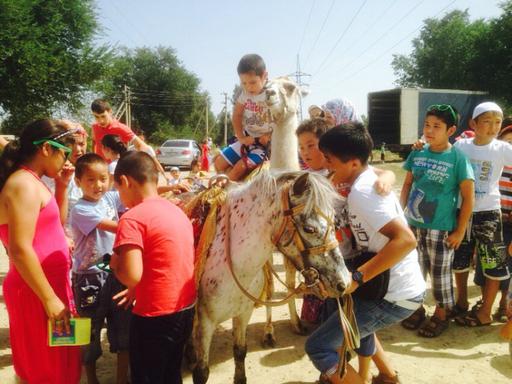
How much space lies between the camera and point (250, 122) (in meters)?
4.04

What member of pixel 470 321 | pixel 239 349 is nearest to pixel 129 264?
pixel 239 349

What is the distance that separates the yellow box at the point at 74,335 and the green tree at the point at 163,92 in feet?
151

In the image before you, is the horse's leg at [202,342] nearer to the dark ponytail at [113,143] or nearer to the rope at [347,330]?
the rope at [347,330]

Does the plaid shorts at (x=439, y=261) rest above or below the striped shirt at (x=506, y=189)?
below

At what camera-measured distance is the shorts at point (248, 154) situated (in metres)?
3.90

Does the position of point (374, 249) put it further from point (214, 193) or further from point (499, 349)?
point (499, 349)

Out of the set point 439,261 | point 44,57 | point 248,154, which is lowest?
point 439,261

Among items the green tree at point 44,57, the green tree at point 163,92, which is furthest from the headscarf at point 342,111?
the green tree at point 163,92

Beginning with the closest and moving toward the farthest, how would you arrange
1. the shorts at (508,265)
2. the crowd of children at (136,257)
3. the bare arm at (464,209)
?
1. the crowd of children at (136,257)
2. the bare arm at (464,209)
3. the shorts at (508,265)

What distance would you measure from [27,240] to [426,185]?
342cm

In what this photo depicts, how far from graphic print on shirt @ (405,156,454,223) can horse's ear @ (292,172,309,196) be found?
87.6 inches

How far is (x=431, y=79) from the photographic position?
144ft

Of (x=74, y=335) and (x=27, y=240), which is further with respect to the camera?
(x=74, y=335)

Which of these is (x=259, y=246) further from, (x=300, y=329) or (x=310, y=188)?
(x=300, y=329)
